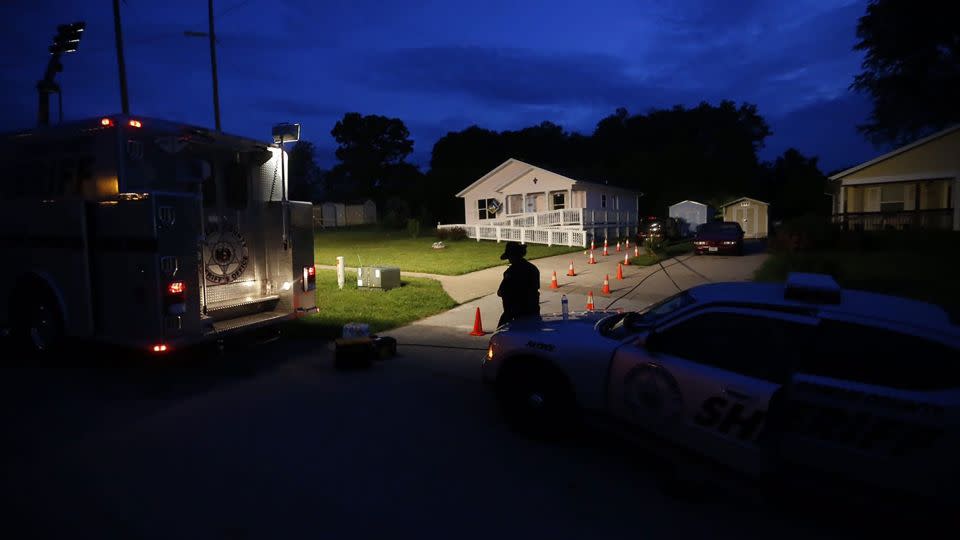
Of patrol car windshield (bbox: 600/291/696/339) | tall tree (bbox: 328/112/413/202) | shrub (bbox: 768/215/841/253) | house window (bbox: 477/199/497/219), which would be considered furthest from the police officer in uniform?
tall tree (bbox: 328/112/413/202)

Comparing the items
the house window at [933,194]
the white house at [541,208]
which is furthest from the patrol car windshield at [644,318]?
the house window at [933,194]

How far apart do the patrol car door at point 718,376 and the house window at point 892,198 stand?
28.5 m

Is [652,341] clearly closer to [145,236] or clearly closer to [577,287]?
[145,236]

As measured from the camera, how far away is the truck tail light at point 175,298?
616 cm

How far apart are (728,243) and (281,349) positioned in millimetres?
19635

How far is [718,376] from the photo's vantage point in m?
3.78

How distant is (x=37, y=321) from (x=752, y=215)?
4498 centimetres

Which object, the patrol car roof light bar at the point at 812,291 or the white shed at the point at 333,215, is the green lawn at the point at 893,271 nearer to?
the patrol car roof light bar at the point at 812,291

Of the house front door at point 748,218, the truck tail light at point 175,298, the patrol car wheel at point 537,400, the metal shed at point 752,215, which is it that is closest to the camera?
the patrol car wheel at point 537,400

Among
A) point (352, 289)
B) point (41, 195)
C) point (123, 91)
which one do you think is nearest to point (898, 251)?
point (352, 289)

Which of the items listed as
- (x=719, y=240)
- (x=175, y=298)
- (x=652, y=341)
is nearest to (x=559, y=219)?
(x=719, y=240)

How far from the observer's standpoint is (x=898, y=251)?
1991 cm

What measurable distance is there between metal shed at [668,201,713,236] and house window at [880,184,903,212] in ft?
53.0

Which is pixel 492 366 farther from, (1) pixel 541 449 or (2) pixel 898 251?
(2) pixel 898 251
